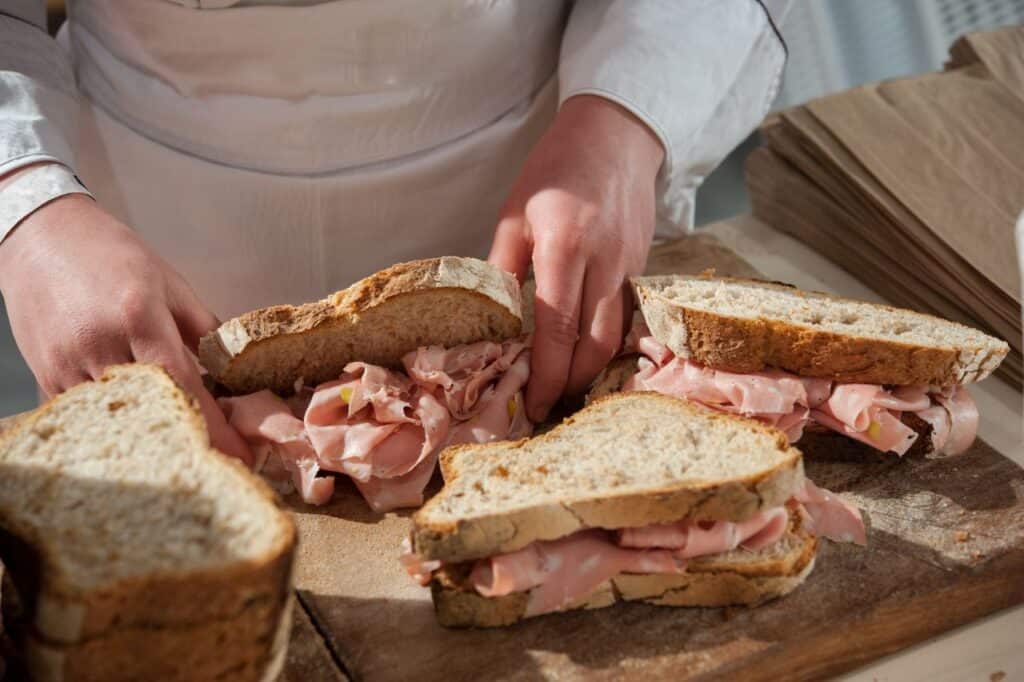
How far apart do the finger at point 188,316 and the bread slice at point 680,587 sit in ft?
2.88

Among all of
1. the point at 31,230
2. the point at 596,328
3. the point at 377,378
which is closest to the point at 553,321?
the point at 596,328

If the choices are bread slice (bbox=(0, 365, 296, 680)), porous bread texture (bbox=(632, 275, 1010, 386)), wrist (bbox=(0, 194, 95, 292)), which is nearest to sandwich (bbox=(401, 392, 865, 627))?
porous bread texture (bbox=(632, 275, 1010, 386))

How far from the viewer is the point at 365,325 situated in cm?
258

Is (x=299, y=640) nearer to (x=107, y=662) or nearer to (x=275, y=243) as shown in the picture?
(x=107, y=662)

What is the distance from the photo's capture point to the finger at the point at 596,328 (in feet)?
9.05

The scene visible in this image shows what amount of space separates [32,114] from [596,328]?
151cm

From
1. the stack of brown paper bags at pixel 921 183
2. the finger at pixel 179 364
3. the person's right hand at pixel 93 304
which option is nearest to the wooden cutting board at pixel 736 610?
the finger at pixel 179 364

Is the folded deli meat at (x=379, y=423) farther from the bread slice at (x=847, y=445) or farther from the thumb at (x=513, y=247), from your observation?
the bread slice at (x=847, y=445)

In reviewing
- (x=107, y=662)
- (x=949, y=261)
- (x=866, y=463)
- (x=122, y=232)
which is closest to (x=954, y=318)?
(x=949, y=261)

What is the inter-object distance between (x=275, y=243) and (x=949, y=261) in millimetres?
1937

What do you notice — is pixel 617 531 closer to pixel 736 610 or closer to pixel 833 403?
pixel 736 610

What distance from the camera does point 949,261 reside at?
3.17 m

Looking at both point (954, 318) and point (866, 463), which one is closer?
point (866, 463)

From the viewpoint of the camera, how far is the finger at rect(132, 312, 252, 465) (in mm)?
2357
